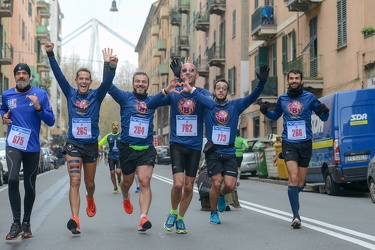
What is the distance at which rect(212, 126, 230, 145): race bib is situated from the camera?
33.9ft

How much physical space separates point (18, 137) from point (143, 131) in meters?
1.67

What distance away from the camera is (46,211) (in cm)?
1353

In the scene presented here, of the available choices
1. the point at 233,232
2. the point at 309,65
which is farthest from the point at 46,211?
the point at 309,65

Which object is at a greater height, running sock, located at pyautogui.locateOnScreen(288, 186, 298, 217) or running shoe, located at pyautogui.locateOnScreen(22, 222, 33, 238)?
running sock, located at pyautogui.locateOnScreen(288, 186, 298, 217)

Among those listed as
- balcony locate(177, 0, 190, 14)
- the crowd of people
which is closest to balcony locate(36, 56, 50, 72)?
balcony locate(177, 0, 190, 14)

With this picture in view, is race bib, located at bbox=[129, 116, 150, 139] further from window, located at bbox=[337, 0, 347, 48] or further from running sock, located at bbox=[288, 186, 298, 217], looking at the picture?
window, located at bbox=[337, 0, 347, 48]

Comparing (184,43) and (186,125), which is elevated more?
(184,43)

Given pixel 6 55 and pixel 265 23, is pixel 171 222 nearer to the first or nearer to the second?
pixel 265 23

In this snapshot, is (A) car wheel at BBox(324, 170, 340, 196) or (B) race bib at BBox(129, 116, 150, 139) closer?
(B) race bib at BBox(129, 116, 150, 139)

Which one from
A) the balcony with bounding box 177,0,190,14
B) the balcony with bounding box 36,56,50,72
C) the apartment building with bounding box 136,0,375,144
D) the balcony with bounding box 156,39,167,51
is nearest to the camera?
the apartment building with bounding box 136,0,375,144

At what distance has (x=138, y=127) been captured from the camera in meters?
9.79

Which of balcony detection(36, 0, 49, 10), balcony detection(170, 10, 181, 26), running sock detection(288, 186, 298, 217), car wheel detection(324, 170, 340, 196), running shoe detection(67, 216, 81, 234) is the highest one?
balcony detection(36, 0, 49, 10)

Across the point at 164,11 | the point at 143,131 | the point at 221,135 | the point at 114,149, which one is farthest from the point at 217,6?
the point at 143,131

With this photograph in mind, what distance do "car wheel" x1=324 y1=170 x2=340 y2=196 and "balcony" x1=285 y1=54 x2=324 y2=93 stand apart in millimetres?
11143
